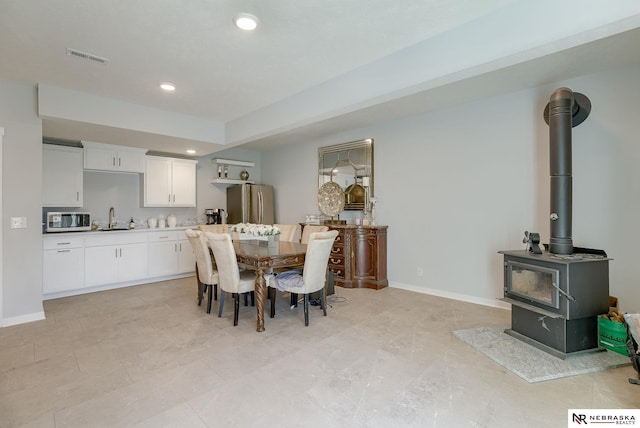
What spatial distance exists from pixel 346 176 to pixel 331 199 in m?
0.49

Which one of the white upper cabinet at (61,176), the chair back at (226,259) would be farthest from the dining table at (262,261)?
the white upper cabinet at (61,176)

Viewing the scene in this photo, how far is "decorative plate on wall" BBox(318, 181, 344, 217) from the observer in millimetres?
5434

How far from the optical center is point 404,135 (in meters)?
4.66

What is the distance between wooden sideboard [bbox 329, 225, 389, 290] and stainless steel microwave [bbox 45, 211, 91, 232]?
3729 mm

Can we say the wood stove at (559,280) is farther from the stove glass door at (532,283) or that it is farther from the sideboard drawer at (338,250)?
the sideboard drawer at (338,250)

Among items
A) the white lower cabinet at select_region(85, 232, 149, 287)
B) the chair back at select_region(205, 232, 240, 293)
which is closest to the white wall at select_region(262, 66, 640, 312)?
the chair back at select_region(205, 232, 240, 293)

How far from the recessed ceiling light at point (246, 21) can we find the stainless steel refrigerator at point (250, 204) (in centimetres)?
406

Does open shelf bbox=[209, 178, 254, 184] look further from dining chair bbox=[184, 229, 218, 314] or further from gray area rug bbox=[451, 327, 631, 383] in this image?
gray area rug bbox=[451, 327, 631, 383]

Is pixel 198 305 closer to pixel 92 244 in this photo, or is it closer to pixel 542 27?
pixel 92 244

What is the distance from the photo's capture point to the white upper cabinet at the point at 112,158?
15.9 ft

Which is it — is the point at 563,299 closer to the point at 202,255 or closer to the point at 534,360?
the point at 534,360

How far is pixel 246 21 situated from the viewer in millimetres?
2361

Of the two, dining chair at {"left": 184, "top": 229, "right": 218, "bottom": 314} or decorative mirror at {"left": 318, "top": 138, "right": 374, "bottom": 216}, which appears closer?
dining chair at {"left": 184, "top": 229, "right": 218, "bottom": 314}

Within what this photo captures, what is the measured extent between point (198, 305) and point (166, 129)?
100 inches
